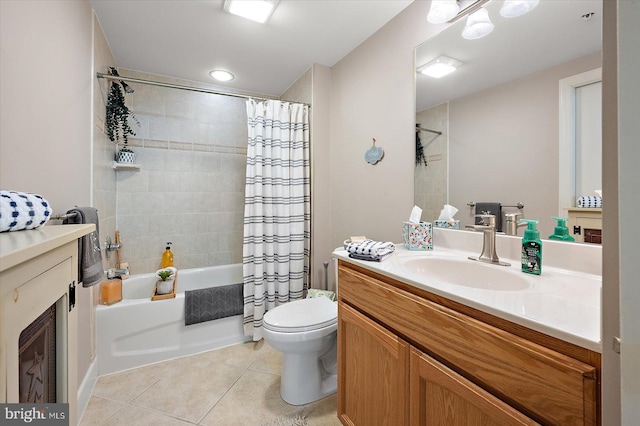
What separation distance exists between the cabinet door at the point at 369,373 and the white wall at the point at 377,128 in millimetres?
748

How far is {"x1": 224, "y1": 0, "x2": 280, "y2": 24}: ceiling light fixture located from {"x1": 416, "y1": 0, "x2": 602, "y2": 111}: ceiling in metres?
0.95

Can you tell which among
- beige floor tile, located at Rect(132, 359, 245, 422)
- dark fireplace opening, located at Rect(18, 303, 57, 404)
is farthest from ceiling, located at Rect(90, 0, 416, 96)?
beige floor tile, located at Rect(132, 359, 245, 422)

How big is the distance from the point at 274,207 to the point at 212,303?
920mm

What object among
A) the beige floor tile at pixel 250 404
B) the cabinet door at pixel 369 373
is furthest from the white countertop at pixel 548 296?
the beige floor tile at pixel 250 404

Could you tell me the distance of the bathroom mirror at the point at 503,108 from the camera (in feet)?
3.43

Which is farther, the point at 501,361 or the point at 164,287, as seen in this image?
the point at 164,287

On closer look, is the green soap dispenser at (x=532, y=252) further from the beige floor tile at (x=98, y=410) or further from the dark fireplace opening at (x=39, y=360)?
the beige floor tile at (x=98, y=410)

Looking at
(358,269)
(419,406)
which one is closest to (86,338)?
(358,269)

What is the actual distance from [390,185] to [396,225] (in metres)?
0.27

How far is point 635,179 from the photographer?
1.00 ft

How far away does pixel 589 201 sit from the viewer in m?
0.97

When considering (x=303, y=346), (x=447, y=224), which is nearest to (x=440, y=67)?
(x=447, y=224)

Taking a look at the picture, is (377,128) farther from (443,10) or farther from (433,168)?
(443,10)

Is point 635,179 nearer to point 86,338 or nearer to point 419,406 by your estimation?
point 419,406
